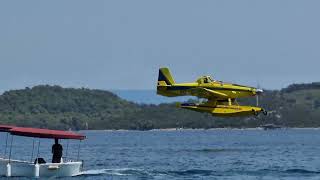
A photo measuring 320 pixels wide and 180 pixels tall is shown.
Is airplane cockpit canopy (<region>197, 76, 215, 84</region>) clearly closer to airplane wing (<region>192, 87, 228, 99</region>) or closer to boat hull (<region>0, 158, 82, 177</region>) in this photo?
airplane wing (<region>192, 87, 228, 99</region>)

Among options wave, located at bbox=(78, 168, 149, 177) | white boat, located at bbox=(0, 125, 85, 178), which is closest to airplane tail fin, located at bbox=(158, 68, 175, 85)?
wave, located at bbox=(78, 168, 149, 177)

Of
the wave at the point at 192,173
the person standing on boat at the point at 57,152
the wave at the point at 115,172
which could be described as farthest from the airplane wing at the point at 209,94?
the person standing on boat at the point at 57,152

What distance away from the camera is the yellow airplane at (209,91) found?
116875mm

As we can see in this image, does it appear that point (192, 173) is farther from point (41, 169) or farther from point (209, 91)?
point (209, 91)

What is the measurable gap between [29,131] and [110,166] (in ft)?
70.6

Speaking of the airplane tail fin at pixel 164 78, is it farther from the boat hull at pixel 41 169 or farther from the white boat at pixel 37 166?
the boat hull at pixel 41 169

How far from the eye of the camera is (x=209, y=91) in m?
117

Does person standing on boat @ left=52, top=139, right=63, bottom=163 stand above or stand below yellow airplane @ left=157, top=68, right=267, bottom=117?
below

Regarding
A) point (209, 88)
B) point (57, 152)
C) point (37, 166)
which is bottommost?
point (37, 166)

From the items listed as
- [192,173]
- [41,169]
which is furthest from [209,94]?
[41,169]

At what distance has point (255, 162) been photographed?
122m

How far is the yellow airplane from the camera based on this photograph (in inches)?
4601

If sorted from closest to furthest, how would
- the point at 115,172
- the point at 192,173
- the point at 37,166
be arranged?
the point at 37,166 < the point at 115,172 < the point at 192,173

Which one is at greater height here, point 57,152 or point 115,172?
point 57,152
